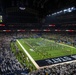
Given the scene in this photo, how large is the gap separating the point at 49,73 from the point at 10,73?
5356 mm

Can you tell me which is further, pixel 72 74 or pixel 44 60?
pixel 44 60

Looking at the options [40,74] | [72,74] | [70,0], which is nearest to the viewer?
[72,74]

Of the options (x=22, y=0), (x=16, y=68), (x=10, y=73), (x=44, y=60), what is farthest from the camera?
(x=22, y=0)

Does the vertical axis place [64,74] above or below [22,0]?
below

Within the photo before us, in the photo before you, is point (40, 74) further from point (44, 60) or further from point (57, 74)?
point (44, 60)

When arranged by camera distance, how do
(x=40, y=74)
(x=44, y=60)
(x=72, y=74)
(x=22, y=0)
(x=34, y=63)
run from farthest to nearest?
(x=22, y=0)
(x=44, y=60)
(x=34, y=63)
(x=40, y=74)
(x=72, y=74)

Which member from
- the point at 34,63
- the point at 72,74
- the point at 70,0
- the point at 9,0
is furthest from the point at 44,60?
the point at 9,0

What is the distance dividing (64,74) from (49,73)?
1.89 m

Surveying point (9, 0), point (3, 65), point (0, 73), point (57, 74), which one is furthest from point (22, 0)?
point (57, 74)

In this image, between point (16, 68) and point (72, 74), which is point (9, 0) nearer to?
point (16, 68)

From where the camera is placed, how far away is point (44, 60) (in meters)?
28.8

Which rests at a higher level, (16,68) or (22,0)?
(22,0)

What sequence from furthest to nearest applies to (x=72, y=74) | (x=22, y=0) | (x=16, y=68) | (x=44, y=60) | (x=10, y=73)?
(x=22, y=0), (x=44, y=60), (x=16, y=68), (x=10, y=73), (x=72, y=74)

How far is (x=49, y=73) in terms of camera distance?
1861 centimetres
